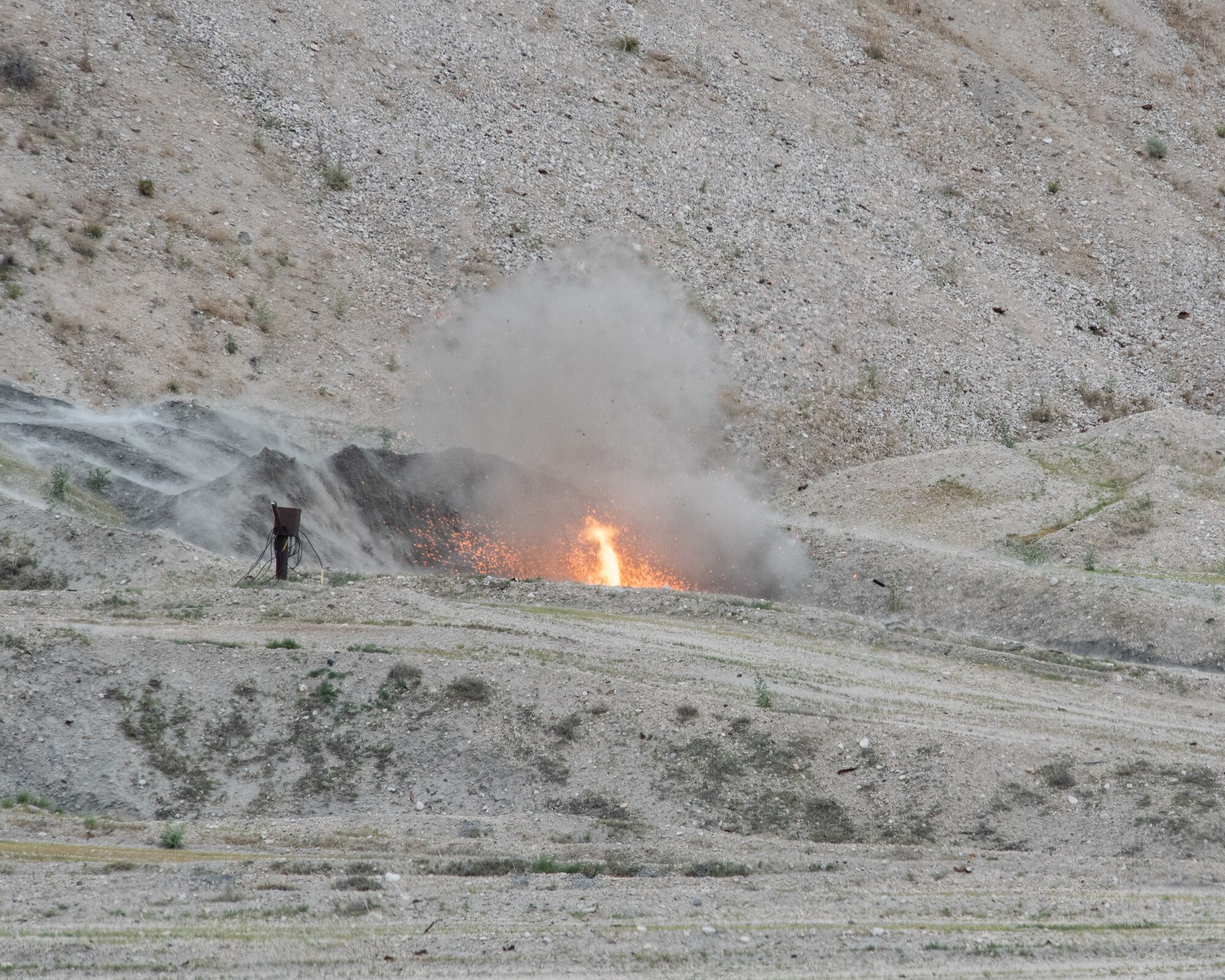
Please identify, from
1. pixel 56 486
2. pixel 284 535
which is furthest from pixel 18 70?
pixel 284 535

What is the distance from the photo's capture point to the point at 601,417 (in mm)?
26359

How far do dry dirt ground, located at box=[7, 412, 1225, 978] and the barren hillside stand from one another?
30.6 feet

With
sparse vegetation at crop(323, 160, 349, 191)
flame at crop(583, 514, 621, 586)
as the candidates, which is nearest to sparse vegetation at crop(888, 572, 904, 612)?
flame at crop(583, 514, 621, 586)

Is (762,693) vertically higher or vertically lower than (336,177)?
lower

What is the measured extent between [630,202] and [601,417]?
8171 mm

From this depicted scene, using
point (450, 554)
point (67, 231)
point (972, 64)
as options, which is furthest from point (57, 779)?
point (972, 64)

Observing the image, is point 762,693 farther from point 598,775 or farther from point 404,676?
point 404,676

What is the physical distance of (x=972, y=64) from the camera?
39.8 metres

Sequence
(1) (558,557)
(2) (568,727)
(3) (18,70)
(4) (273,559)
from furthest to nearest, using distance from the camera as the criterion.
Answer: (3) (18,70), (1) (558,557), (4) (273,559), (2) (568,727)

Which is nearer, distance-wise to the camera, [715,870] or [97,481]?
[715,870]

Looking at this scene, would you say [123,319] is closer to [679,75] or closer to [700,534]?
[700,534]

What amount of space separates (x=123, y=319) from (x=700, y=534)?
13.6 m

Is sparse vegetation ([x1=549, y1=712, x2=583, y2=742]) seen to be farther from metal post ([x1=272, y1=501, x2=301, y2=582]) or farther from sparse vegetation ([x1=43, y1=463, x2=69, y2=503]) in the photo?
sparse vegetation ([x1=43, y1=463, x2=69, y2=503])

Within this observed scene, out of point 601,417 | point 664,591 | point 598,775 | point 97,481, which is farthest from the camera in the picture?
point 601,417
